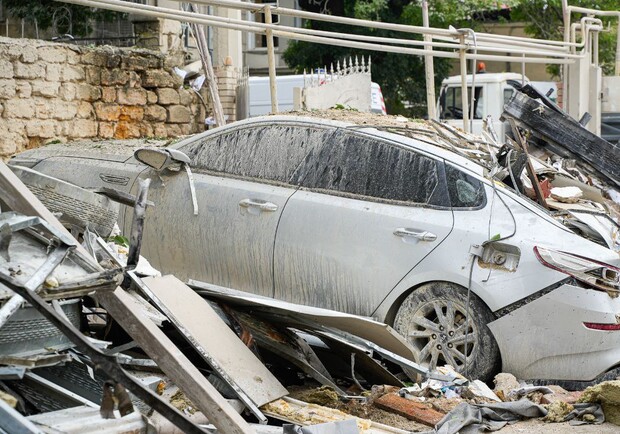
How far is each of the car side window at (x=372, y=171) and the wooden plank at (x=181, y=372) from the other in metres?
3.14

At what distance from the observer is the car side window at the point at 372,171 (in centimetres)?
700

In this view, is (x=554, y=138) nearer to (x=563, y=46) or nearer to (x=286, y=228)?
(x=286, y=228)

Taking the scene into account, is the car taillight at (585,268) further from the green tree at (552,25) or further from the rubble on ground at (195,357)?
the green tree at (552,25)

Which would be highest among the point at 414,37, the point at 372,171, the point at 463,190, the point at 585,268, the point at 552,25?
the point at 552,25

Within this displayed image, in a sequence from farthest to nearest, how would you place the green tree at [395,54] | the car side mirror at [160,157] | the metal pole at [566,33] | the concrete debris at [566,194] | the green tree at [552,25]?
1. the green tree at [552,25]
2. the green tree at [395,54]
3. the metal pole at [566,33]
4. the car side mirror at [160,157]
5. the concrete debris at [566,194]

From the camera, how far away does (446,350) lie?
662cm

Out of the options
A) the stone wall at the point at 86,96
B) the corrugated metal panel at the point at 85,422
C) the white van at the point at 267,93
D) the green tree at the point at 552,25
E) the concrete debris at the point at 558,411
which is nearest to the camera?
the corrugated metal panel at the point at 85,422

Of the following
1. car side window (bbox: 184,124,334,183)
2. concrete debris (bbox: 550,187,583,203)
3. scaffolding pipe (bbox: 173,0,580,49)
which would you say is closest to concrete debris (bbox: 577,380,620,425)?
concrete debris (bbox: 550,187,583,203)

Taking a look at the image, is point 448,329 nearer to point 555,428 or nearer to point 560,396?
point 560,396

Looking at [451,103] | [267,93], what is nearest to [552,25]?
[451,103]

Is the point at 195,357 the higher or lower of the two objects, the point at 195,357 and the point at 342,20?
the lower

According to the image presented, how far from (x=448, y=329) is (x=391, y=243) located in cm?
71

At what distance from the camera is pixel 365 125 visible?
7562 millimetres

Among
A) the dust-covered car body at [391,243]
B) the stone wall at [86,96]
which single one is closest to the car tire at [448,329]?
the dust-covered car body at [391,243]
